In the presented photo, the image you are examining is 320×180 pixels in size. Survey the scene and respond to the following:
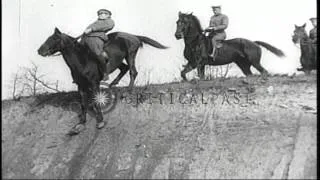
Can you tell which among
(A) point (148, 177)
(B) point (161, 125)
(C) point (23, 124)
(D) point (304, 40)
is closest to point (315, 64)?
(D) point (304, 40)

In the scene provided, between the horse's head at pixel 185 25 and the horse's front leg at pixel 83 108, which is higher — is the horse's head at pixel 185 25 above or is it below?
above

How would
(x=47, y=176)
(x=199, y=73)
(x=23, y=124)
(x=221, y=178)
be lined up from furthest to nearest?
(x=199, y=73) < (x=23, y=124) < (x=47, y=176) < (x=221, y=178)

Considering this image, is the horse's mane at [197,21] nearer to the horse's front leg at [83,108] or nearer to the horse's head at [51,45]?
the horse's front leg at [83,108]

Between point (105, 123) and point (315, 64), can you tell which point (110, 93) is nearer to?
point (105, 123)

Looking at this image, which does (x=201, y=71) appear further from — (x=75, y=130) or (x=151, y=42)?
(x=75, y=130)

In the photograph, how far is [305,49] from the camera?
22578 mm

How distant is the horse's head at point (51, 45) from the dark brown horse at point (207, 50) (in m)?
4.23

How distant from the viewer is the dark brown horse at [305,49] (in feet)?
73.3

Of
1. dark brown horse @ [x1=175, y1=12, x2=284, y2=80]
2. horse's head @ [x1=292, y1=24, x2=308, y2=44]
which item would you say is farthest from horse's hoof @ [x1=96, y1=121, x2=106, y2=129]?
horse's head @ [x1=292, y1=24, x2=308, y2=44]

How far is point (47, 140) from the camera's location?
1972 cm

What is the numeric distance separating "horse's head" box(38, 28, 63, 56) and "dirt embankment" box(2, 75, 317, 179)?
8.10 ft

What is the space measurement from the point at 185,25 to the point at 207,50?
1234 mm

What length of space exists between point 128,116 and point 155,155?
2.66 m

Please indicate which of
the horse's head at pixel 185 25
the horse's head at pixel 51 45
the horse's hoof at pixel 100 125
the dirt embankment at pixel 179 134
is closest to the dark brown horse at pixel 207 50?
the horse's head at pixel 185 25
